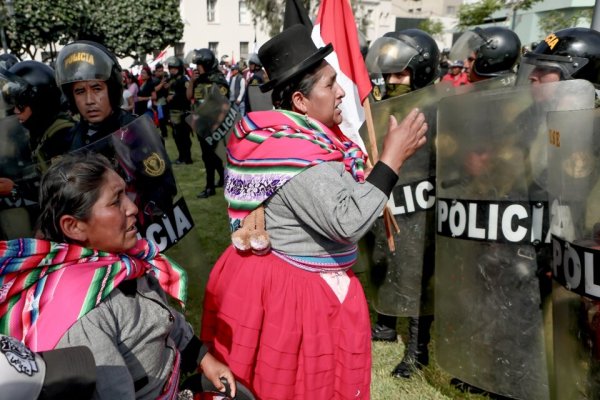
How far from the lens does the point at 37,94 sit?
3525 millimetres

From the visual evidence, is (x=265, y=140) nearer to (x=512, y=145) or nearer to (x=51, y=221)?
(x=51, y=221)

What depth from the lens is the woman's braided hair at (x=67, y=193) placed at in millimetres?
1448

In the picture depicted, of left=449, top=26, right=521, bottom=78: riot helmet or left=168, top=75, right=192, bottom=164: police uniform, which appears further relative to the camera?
left=168, top=75, right=192, bottom=164: police uniform

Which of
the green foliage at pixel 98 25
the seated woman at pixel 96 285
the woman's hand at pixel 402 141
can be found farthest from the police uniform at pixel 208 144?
the green foliage at pixel 98 25

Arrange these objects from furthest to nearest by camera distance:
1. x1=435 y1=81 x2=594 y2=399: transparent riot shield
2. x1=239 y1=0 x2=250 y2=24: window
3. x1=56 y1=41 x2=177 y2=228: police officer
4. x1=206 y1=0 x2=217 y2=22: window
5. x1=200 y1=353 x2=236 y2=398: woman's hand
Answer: x1=239 y1=0 x2=250 y2=24: window < x1=206 y1=0 x2=217 y2=22: window < x1=56 y1=41 x2=177 y2=228: police officer < x1=435 y1=81 x2=594 y2=399: transparent riot shield < x1=200 y1=353 x2=236 y2=398: woman's hand

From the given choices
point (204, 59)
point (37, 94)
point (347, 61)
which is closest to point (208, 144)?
point (204, 59)

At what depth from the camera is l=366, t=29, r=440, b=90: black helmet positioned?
10.7 ft

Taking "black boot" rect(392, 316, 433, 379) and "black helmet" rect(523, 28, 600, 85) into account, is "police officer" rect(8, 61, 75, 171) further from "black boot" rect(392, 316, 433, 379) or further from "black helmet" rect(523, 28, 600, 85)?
"black helmet" rect(523, 28, 600, 85)

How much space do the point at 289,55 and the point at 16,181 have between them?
196 cm

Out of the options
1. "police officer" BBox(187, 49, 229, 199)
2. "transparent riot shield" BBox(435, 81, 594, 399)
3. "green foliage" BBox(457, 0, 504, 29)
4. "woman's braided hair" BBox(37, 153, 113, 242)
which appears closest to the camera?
"woman's braided hair" BBox(37, 153, 113, 242)

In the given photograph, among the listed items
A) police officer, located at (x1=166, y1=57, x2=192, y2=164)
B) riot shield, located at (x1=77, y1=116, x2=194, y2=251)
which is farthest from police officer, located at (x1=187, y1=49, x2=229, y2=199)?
riot shield, located at (x1=77, y1=116, x2=194, y2=251)

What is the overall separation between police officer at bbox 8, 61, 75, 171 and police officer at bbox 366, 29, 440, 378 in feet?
6.49

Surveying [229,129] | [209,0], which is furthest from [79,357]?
[209,0]

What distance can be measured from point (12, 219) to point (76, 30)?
28914 mm
